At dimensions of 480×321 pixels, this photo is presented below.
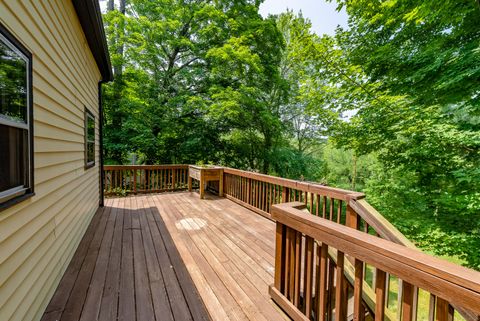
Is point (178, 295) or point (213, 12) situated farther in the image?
point (213, 12)

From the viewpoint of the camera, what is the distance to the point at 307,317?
1.57 metres

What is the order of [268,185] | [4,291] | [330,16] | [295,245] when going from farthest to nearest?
[330,16]
[268,185]
[295,245]
[4,291]

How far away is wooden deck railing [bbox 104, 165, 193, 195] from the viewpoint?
5879 millimetres

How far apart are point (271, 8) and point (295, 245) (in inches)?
454

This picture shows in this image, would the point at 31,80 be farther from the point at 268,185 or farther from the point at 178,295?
the point at 268,185

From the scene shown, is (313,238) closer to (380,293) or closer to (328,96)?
(380,293)

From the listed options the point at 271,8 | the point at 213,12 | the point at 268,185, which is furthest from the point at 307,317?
the point at 271,8

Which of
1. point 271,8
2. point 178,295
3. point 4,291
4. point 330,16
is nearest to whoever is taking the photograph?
point 4,291

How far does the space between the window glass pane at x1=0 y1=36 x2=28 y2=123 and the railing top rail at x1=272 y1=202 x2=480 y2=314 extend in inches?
80.9

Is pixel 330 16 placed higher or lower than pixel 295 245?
higher

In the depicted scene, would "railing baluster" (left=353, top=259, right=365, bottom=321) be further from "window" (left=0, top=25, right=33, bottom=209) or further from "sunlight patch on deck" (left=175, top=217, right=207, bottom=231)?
"sunlight patch on deck" (left=175, top=217, right=207, bottom=231)

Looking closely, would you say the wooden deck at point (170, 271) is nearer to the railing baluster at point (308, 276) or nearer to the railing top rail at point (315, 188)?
the railing baluster at point (308, 276)

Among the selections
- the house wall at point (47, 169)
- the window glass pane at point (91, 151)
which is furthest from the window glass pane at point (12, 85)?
the window glass pane at point (91, 151)

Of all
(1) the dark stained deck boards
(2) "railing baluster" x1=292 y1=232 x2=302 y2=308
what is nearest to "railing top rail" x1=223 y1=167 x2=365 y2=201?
(2) "railing baluster" x1=292 y1=232 x2=302 y2=308
